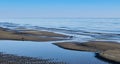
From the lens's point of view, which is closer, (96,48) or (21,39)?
(96,48)

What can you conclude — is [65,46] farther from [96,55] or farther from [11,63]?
[11,63]

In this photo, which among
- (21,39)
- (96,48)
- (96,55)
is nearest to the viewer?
(96,55)

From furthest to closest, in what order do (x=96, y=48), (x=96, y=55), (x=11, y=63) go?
(x=96, y=48) < (x=96, y=55) < (x=11, y=63)

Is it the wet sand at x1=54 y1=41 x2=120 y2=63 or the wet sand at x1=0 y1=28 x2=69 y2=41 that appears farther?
the wet sand at x1=0 y1=28 x2=69 y2=41

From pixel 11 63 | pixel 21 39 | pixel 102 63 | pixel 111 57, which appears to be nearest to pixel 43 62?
pixel 11 63

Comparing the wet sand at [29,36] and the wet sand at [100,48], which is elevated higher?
the wet sand at [29,36]

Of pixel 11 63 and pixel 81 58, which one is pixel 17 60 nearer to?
pixel 11 63

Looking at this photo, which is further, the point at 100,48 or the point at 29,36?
the point at 29,36

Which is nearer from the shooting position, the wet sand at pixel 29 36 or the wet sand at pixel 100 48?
→ the wet sand at pixel 100 48

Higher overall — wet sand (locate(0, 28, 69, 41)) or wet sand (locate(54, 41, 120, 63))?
wet sand (locate(0, 28, 69, 41))

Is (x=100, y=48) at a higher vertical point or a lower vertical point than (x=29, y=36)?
lower
